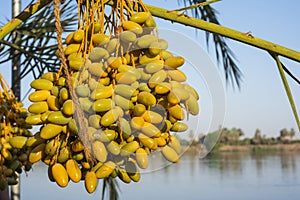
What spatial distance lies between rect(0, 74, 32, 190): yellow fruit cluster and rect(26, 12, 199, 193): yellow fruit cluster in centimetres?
53

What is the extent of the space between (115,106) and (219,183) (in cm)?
2706

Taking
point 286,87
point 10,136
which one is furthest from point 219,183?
point 286,87

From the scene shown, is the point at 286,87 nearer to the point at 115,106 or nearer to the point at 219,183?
the point at 115,106

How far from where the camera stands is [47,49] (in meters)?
1.98

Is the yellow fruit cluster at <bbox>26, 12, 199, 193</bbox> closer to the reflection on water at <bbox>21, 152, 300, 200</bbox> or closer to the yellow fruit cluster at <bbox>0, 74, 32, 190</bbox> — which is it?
the yellow fruit cluster at <bbox>0, 74, 32, 190</bbox>

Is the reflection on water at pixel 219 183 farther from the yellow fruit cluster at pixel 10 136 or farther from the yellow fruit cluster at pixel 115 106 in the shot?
the yellow fruit cluster at pixel 115 106

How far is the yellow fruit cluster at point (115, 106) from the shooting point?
2.04 ft

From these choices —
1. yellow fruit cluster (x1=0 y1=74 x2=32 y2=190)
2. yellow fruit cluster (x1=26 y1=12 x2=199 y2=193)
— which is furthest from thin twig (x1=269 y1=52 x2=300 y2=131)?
yellow fruit cluster (x1=0 y1=74 x2=32 y2=190)

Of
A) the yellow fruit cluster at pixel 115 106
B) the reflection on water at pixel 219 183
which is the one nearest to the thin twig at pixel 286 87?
the yellow fruit cluster at pixel 115 106

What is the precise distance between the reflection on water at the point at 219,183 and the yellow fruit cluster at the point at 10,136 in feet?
51.6

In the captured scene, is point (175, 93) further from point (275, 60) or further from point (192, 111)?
point (275, 60)

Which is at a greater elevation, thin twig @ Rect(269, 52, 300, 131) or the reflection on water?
thin twig @ Rect(269, 52, 300, 131)

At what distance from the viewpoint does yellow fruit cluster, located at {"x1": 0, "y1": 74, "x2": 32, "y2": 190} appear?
119 centimetres

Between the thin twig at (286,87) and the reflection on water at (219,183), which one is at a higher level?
the thin twig at (286,87)
